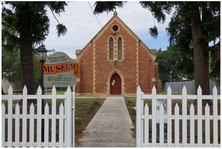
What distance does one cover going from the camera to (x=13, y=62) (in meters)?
31.3

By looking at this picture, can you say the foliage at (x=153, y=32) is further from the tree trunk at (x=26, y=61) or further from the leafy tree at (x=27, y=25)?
the tree trunk at (x=26, y=61)

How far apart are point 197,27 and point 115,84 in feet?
44.5

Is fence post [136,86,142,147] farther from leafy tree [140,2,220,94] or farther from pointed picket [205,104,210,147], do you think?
leafy tree [140,2,220,94]

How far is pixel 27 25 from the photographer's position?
40.4ft

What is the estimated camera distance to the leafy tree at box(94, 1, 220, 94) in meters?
11.0

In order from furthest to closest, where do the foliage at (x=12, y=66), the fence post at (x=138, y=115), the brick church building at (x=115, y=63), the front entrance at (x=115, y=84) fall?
the foliage at (x=12, y=66)
the front entrance at (x=115, y=84)
the brick church building at (x=115, y=63)
the fence post at (x=138, y=115)

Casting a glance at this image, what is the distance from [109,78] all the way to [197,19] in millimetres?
13463

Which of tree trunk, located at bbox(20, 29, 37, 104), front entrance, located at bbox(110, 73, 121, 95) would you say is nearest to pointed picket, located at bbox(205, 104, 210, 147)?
tree trunk, located at bbox(20, 29, 37, 104)

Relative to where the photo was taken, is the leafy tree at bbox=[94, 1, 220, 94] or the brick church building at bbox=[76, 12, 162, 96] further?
the brick church building at bbox=[76, 12, 162, 96]

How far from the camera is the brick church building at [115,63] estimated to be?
23.7 m

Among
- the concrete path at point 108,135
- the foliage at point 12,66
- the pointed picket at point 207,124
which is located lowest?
the concrete path at point 108,135

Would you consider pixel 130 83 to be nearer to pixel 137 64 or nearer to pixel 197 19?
pixel 137 64

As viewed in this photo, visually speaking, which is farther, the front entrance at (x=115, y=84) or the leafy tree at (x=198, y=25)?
the front entrance at (x=115, y=84)

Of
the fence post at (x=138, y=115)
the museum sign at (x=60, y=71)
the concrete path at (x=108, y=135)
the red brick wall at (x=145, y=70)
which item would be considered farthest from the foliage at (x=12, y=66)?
the fence post at (x=138, y=115)
